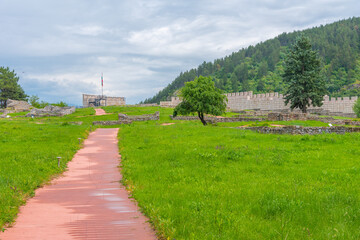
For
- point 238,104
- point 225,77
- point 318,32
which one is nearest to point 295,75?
point 238,104

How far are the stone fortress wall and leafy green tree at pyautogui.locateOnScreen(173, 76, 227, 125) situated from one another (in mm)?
45697

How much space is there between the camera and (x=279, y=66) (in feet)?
544

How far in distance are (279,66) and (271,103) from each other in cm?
8512

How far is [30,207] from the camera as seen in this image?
809 centimetres

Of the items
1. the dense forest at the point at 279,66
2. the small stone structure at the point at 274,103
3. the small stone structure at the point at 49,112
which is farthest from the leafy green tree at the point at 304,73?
the dense forest at the point at 279,66

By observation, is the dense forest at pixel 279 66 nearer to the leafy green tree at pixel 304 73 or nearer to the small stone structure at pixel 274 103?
the small stone structure at pixel 274 103

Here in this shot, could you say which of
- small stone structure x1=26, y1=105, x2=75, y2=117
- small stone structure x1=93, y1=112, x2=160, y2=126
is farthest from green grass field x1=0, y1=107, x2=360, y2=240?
small stone structure x1=26, y1=105, x2=75, y2=117

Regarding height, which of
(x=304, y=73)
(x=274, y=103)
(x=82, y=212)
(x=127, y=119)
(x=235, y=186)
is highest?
(x=304, y=73)

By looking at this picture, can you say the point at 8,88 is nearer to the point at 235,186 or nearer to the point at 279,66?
the point at 235,186

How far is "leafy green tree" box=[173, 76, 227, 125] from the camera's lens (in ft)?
110

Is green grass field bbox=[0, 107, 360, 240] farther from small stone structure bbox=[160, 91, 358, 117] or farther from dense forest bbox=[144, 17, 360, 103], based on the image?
dense forest bbox=[144, 17, 360, 103]

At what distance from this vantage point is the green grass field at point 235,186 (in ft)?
20.4

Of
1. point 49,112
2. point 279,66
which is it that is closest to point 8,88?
point 49,112

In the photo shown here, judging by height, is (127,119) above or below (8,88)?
below
